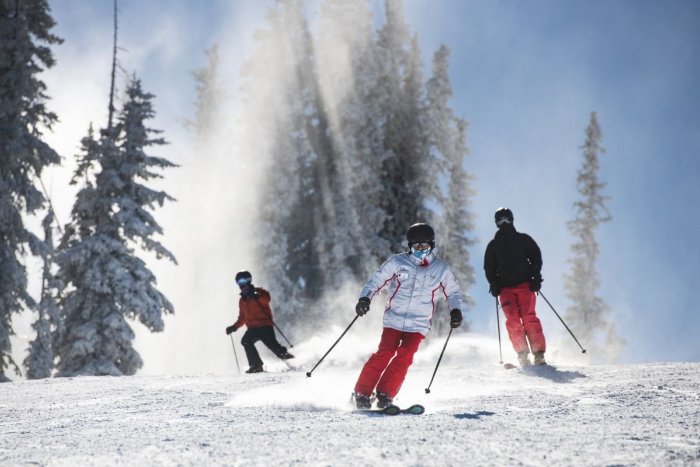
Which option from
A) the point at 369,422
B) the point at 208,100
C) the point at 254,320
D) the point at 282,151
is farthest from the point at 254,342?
the point at 208,100

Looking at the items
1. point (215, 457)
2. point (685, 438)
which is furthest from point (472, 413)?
point (215, 457)

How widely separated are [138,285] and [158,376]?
7.93 m

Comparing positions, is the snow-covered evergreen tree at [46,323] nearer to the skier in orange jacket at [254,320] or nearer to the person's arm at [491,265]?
the skier in orange jacket at [254,320]

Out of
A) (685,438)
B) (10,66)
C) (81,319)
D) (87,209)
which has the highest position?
(10,66)

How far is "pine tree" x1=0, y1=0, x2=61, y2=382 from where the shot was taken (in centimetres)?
1661

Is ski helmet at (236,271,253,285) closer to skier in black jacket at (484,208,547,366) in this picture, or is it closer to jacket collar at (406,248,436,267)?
skier in black jacket at (484,208,547,366)

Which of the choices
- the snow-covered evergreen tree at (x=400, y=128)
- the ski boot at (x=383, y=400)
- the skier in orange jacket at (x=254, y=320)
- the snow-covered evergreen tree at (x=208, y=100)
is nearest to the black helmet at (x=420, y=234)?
the ski boot at (x=383, y=400)

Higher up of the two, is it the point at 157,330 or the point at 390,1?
the point at 390,1

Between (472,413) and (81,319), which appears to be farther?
(81,319)

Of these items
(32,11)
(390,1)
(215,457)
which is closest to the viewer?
(215,457)

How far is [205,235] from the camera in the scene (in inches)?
949

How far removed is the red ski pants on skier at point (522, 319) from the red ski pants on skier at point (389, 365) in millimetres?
2926

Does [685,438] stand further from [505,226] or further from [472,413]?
[505,226]

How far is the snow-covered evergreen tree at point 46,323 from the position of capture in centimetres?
1641
